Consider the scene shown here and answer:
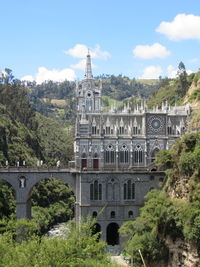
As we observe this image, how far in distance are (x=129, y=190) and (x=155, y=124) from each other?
10760 mm

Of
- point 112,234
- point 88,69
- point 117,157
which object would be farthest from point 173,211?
point 88,69

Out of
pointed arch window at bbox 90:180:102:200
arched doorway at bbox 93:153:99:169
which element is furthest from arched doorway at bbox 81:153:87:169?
pointed arch window at bbox 90:180:102:200

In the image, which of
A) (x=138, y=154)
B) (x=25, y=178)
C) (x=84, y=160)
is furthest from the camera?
(x=138, y=154)

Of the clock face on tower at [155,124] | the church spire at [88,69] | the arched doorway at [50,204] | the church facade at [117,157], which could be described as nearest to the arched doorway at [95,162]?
the church facade at [117,157]

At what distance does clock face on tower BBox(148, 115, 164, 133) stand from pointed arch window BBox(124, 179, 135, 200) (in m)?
8.94

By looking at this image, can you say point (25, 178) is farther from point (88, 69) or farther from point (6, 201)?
point (88, 69)

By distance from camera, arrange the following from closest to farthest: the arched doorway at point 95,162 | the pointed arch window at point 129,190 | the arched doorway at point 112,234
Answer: the pointed arch window at point 129,190 → the arched doorway at point 112,234 → the arched doorway at point 95,162

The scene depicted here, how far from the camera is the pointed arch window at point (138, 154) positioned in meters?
67.4

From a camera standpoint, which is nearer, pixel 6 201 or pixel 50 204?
pixel 6 201

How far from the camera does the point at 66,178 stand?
65.2 m

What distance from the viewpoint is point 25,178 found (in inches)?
2534

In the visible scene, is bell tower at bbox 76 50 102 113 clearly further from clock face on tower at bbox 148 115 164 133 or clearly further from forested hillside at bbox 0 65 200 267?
forested hillside at bbox 0 65 200 267

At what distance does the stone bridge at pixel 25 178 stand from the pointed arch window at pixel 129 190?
23.1ft

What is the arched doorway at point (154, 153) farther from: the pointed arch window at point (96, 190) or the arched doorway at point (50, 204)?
the arched doorway at point (50, 204)
